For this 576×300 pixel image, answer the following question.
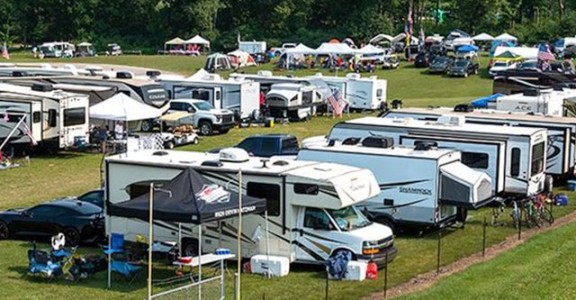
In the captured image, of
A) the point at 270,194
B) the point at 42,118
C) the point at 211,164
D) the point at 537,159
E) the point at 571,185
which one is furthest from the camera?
the point at 42,118

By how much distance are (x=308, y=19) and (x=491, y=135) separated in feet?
222

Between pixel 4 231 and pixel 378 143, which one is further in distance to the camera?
pixel 378 143

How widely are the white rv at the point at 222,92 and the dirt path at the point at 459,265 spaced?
2004 cm

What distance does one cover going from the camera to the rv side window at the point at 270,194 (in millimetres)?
17797

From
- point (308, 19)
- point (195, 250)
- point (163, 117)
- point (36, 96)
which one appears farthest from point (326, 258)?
point (308, 19)

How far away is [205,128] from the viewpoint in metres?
37.8

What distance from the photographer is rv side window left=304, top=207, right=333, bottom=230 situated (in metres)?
17.7

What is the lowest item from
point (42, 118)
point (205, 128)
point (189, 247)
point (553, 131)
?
point (189, 247)

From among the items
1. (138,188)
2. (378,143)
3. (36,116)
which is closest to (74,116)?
(36,116)

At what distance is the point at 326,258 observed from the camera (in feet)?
57.8

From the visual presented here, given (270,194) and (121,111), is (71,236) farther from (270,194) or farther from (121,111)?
(121,111)

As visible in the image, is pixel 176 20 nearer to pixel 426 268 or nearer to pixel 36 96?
pixel 36 96

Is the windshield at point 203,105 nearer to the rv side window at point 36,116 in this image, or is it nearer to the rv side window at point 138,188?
the rv side window at point 36,116

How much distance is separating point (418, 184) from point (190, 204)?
19.9 feet
